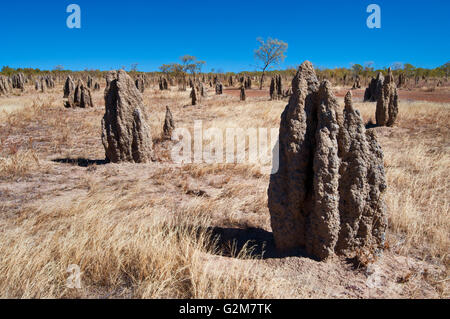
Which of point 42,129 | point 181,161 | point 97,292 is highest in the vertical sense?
point 42,129

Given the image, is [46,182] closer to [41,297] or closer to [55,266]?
[55,266]

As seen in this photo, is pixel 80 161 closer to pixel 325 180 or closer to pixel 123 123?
pixel 123 123

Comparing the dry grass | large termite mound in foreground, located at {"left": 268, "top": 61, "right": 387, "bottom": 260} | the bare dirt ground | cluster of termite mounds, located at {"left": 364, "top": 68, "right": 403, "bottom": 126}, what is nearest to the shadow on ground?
the bare dirt ground

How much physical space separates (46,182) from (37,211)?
1695 millimetres

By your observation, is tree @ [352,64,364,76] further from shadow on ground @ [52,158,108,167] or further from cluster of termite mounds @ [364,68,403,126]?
shadow on ground @ [52,158,108,167]

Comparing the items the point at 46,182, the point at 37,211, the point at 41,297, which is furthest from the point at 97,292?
the point at 46,182

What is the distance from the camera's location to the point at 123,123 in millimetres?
6250

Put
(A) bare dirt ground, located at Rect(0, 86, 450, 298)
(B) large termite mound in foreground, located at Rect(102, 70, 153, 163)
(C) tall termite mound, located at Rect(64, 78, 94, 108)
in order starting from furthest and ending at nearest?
(C) tall termite mound, located at Rect(64, 78, 94, 108)
(B) large termite mound in foreground, located at Rect(102, 70, 153, 163)
(A) bare dirt ground, located at Rect(0, 86, 450, 298)

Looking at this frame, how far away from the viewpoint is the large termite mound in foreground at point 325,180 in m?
2.71

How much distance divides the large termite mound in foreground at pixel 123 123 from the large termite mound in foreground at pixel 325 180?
438cm

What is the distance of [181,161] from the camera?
23.0 feet

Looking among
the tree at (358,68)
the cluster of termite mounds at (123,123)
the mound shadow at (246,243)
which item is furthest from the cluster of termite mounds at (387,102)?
the tree at (358,68)

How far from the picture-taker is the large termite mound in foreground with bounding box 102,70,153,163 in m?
6.25

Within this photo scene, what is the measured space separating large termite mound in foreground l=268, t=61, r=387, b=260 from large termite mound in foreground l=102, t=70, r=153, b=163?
172 inches
